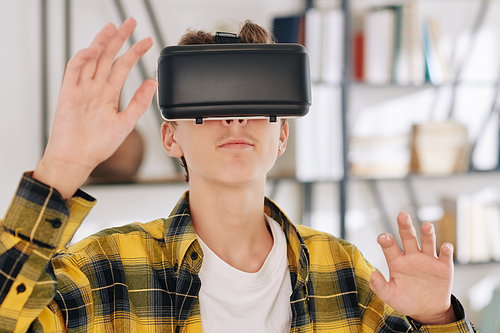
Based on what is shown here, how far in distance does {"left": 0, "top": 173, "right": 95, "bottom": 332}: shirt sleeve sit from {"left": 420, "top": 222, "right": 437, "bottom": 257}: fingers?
0.61 meters

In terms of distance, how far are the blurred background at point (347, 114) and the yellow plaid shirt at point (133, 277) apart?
1051 millimetres

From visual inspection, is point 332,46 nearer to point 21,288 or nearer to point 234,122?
point 234,122

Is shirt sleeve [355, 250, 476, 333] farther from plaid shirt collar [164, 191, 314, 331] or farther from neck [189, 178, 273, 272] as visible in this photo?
neck [189, 178, 273, 272]

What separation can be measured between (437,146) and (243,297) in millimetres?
1619

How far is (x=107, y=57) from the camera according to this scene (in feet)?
2.17

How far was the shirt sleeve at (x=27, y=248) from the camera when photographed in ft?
2.03

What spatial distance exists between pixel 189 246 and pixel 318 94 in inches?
52.5

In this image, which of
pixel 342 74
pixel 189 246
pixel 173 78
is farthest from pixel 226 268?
pixel 342 74

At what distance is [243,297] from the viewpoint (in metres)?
0.89

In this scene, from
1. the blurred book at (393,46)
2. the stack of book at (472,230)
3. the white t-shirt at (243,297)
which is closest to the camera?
the white t-shirt at (243,297)

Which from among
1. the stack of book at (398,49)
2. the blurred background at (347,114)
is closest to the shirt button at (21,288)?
the blurred background at (347,114)

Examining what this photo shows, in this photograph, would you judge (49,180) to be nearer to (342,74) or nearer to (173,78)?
(173,78)

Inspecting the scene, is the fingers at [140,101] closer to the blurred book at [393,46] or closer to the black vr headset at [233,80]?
the black vr headset at [233,80]

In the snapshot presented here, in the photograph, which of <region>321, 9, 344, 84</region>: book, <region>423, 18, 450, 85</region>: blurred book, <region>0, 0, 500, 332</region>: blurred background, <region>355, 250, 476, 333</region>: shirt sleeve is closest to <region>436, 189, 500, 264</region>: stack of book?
<region>0, 0, 500, 332</region>: blurred background
